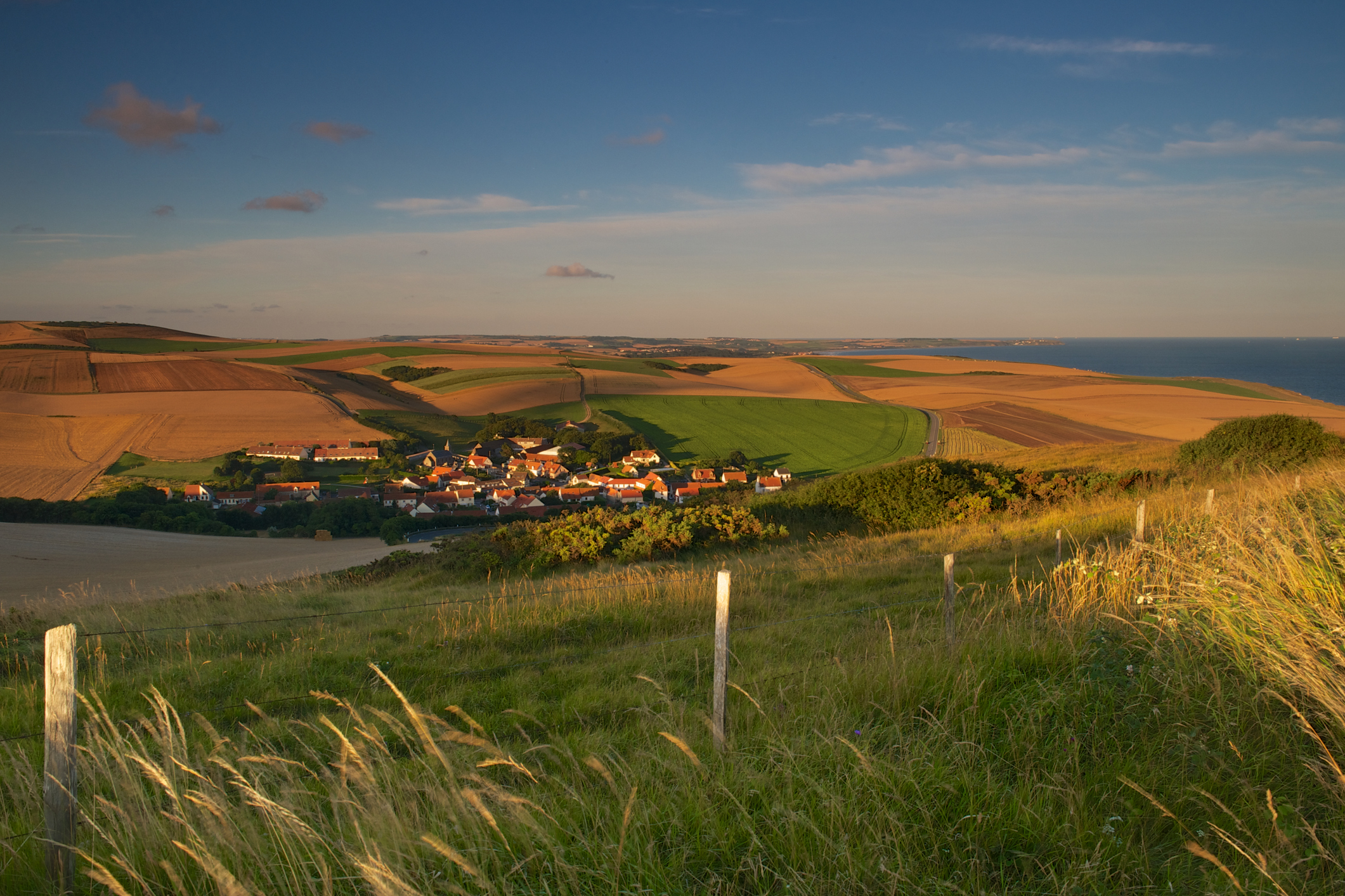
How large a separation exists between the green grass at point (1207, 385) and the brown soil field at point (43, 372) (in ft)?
338

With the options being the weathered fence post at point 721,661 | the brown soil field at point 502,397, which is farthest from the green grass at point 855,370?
the weathered fence post at point 721,661

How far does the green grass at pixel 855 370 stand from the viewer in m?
110

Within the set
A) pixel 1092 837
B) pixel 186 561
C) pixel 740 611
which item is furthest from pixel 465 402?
pixel 1092 837

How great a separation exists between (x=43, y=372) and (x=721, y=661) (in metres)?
76.7

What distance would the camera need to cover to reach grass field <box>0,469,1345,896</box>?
2.56 meters

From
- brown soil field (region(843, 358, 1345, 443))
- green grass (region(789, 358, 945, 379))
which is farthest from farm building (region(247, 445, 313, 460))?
green grass (region(789, 358, 945, 379))

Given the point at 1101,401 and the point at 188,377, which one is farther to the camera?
the point at 1101,401

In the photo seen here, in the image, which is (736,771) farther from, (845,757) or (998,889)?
(998,889)

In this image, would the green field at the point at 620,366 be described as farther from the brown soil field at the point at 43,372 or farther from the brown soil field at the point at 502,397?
the brown soil field at the point at 43,372

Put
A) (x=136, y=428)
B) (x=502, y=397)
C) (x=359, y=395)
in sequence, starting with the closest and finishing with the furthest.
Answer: (x=136, y=428)
(x=359, y=395)
(x=502, y=397)

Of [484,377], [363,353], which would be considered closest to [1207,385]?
[484,377]

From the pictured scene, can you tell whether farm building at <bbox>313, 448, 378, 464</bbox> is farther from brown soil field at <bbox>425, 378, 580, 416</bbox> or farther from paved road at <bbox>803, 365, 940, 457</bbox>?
paved road at <bbox>803, 365, 940, 457</bbox>

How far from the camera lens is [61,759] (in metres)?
2.57

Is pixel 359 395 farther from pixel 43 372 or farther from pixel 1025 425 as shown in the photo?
pixel 1025 425
